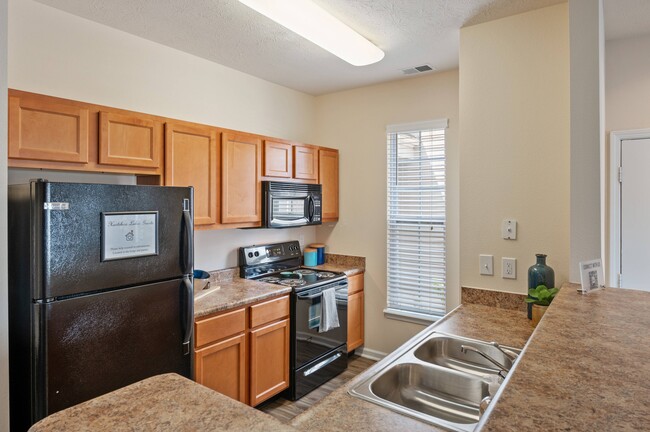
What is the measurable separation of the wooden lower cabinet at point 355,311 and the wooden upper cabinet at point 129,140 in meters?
2.08

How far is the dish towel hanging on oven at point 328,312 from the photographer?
3188mm

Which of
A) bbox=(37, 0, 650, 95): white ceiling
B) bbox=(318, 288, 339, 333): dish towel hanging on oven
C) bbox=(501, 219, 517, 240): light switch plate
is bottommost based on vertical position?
bbox=(318, 288, 339, 333): dish towel hanging on oven

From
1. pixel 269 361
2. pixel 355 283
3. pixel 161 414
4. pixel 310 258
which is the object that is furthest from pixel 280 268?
pixel 161 414

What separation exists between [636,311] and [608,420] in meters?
0.91

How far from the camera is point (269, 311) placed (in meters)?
2.82

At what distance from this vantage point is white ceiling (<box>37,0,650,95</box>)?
2.20 m

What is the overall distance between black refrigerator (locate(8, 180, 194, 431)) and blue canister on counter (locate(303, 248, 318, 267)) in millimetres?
1829

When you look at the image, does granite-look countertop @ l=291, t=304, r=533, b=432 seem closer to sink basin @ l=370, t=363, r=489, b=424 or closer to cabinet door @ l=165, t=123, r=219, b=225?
sink basin @ l=370, t=363, r=489, b=424

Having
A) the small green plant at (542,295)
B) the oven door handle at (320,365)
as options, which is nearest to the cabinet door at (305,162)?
the oven door handle at (320,365)

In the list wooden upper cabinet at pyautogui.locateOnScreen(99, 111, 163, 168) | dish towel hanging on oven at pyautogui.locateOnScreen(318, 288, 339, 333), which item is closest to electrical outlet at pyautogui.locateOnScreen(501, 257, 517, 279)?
dish towel hanging on oven at pyautogui.locateOnScreen(318, 288, 339, 333)

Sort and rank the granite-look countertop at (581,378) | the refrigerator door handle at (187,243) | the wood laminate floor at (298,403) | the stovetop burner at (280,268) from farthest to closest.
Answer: the stovetop burner at (280,268), the wood laminate floor at (298,403), the refrigerator door handle at (187,243), the granite-look countertop at (581,378)

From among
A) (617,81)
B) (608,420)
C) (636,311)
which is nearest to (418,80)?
(617,81)

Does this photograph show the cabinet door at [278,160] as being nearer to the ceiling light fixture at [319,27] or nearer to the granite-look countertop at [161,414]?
the ceiling light fixture at [319,27]

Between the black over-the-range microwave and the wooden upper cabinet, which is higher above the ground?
the wooden upper cabinet
